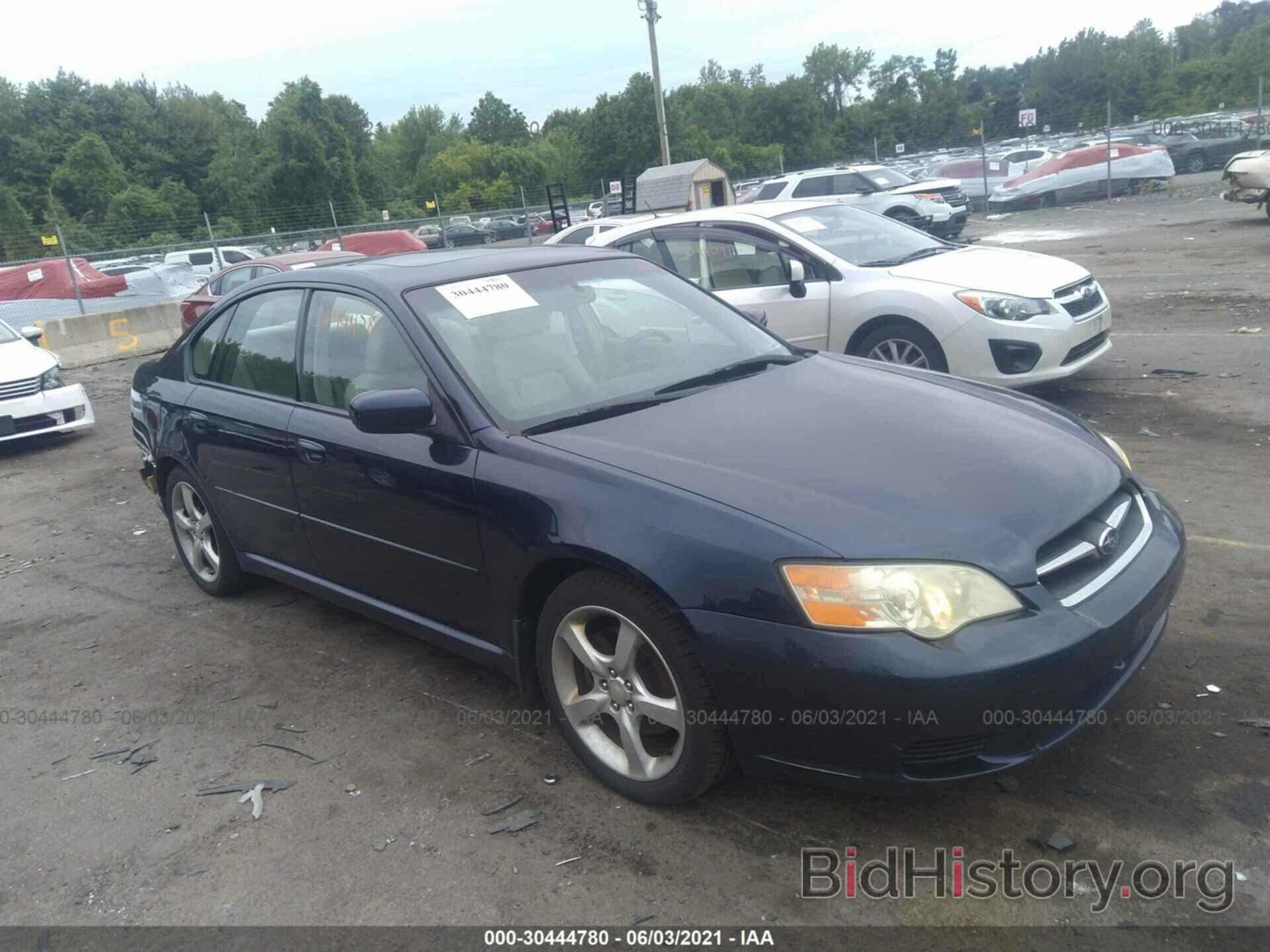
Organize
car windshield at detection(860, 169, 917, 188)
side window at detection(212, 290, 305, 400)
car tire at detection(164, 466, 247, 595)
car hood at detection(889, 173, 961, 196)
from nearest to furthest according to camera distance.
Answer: side window at detection(212, 290, 305, 400)
car tire at detection(164, 466, 247, 595)
car hood at detection(889, 173, 961, 196)
car windshield at detection(860, 169, 917, 188)

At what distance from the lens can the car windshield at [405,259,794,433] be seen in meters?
3.52

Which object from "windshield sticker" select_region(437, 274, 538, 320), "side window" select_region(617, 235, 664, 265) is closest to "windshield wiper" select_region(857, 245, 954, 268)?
"side window" select_region(617, 235, 664, 265)

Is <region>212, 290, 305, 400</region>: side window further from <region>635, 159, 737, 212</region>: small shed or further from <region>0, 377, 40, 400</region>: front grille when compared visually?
<region>635, 159, 737, 212</region>: small shed

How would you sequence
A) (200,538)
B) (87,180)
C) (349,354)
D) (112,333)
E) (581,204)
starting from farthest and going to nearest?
(87,180)
(581,204)
(112,333)
(200,538)
(349,354)

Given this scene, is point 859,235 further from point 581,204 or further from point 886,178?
point 581,204

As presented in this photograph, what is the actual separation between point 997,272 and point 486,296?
4.73 m

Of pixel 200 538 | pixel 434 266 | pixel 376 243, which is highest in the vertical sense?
pixel 376 243

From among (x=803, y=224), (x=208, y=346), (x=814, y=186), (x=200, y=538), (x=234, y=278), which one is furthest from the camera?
(x=814, y=186)

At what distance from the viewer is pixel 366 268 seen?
4.12 meters

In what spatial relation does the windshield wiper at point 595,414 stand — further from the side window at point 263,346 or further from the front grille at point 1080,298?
the front grille at point 1080,298

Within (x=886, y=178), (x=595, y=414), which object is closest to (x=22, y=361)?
(x=595, y=414)

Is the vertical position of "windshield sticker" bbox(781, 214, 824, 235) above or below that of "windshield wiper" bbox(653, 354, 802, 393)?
above

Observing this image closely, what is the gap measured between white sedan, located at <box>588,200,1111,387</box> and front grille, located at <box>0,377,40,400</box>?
5690 mm

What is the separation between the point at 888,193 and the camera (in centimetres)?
2158
